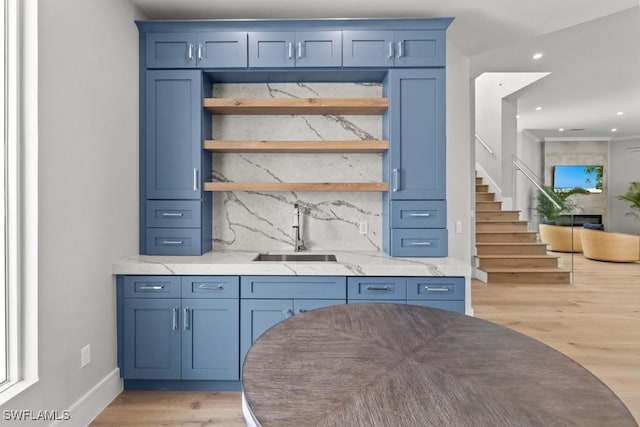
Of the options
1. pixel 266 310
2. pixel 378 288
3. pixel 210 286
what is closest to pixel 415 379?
pixel 378 288

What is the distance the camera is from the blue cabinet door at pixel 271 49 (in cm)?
273

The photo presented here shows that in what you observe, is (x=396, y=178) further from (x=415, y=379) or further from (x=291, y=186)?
(x=415, y=379)

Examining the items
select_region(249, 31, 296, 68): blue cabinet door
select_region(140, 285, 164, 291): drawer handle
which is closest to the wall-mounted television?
select_region(249, 31, 296, 68): blue cabinet door

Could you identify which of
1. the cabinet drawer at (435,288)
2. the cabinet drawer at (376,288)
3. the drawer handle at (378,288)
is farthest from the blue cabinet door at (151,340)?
the cabinet drawer at (435,288)

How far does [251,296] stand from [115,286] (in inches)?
35.8

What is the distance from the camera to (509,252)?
6.07 m

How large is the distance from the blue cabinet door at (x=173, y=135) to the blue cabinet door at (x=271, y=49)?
468 mm

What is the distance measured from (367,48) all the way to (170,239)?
204 centimetres

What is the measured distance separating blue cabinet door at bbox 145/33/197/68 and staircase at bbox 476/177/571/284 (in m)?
4.95

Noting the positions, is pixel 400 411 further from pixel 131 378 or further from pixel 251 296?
pixel 131 378

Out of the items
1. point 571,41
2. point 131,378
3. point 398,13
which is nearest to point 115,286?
point 131,378

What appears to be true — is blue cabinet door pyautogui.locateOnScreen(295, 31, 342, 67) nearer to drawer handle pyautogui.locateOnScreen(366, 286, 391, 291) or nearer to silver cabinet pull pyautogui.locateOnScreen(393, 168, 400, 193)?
silver cabinet pull pyautogui.locateOnScreen(393, 168, 400, 193)

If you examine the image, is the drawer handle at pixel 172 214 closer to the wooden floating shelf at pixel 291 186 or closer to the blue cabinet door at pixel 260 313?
the wooden floating shelf at pixel 291 186

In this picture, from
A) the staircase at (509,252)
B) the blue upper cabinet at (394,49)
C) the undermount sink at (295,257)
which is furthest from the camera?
the staircase at (509,252)
